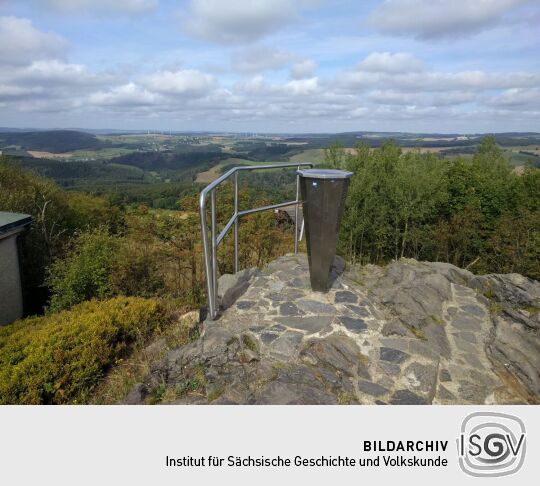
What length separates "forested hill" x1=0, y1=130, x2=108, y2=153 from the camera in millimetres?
116125

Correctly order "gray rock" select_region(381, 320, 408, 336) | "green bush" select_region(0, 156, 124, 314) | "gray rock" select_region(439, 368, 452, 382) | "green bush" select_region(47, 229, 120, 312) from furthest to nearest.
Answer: "green bush" select_region(0, 156, 124, 314), "green bush" select_region(47, 229, 120, 312), "gray rock" select_region(381, 320, 408, 336), "gray rock" select_region(439, 368, 452, 382)

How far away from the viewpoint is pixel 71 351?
4250mm

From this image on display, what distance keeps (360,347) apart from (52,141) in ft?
511

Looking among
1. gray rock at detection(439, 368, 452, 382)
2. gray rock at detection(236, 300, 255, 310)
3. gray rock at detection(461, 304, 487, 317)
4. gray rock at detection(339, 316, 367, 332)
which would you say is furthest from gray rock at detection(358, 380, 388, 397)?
gray rock at detection(461, 304, 487, 317)

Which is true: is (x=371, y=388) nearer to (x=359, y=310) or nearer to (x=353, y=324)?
(x=353, y=324)

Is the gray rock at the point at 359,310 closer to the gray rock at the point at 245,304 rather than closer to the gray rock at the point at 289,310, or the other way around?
the gray rock at the point at 289,310

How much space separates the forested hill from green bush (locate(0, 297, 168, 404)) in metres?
128

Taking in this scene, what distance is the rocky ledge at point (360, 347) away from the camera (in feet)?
9.52

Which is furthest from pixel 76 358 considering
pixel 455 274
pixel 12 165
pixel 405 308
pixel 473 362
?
pixel 12 165

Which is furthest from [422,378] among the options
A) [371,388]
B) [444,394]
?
[371,388]

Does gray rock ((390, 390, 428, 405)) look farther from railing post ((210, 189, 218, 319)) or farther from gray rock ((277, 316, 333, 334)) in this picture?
railing post ((210, 189, 218, 319))

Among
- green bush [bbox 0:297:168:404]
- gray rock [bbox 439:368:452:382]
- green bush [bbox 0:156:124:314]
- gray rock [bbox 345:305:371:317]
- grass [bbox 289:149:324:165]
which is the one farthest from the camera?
grass [bbox 289:149:324:165]

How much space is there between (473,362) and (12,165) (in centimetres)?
2320

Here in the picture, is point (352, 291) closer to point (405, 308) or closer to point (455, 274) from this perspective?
point (405, 308)
